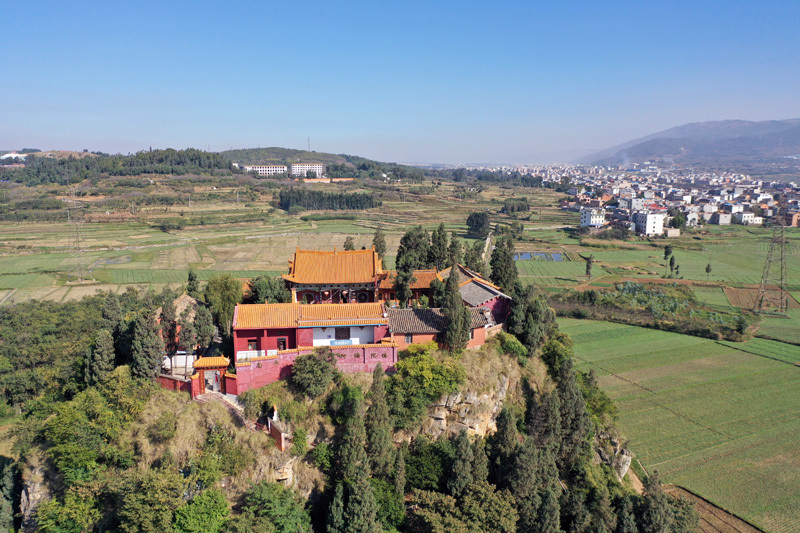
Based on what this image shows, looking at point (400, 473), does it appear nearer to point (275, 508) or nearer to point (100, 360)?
point (275, 508)

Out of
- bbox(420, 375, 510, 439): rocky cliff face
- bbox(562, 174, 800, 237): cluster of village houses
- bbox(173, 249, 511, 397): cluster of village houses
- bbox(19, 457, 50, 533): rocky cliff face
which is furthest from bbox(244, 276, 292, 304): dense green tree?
bbox(562, 174, 800, 237): cluster of village houses

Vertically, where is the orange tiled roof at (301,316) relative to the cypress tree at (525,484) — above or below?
above

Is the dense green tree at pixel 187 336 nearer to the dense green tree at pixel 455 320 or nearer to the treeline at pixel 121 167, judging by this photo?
the dense green tree at pixel 455 320

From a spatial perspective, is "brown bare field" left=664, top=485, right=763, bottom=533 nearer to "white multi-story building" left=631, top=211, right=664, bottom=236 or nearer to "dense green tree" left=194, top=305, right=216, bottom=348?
"dense green tree" left=194, top=305, right=216, bottom=348

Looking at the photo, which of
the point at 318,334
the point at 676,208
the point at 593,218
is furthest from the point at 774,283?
the point at 318,334

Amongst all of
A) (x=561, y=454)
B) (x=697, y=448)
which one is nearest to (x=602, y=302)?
(x=697, y=448)

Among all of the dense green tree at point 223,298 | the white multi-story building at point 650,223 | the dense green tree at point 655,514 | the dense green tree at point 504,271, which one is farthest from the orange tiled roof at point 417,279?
the white multi-story building at point 650,223
